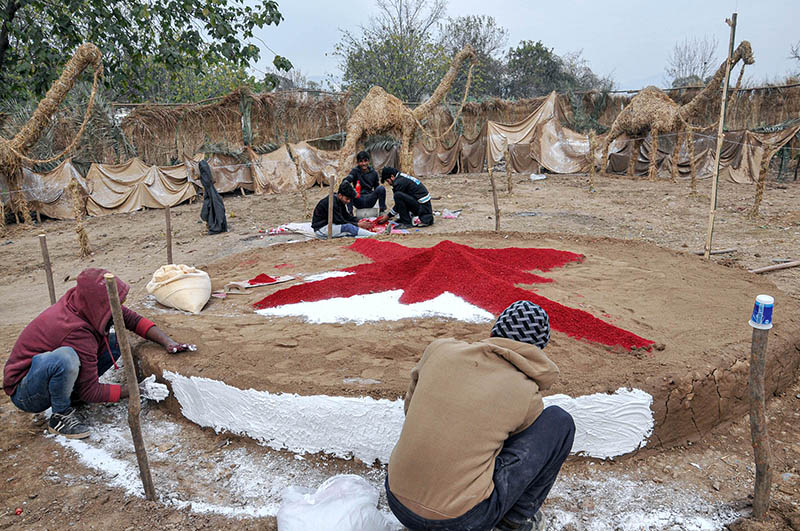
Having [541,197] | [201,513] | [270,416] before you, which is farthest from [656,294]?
[541,197]

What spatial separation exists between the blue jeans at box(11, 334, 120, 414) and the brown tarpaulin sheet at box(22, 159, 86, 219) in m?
10.4

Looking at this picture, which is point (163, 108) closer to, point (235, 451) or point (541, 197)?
point (541, 197)

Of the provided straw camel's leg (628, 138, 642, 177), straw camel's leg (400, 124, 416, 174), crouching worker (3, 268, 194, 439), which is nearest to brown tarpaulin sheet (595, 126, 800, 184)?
straw camel's leg (628, 138, 642, 177)

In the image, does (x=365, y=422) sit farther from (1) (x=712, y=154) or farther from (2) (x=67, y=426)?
(1) (x=712, y=154)

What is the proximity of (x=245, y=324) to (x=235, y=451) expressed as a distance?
45.2 inches

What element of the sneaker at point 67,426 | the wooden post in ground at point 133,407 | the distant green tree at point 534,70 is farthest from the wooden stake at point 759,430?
the distant green tree at point 534,70

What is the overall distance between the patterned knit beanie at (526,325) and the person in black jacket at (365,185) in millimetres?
6433

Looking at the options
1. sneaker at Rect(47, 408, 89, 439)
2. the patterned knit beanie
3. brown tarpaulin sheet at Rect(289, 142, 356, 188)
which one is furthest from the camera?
brown tarpaulin sheet at Rect(289, 142, 356, 188)

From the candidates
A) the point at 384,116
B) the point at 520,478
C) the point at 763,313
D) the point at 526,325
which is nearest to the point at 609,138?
the point at 384,116

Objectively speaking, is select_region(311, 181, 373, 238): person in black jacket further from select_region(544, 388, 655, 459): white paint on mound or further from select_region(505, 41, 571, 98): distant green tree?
select_region(505, 41, 571, 98): distant green tree

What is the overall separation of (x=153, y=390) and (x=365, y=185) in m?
5.92

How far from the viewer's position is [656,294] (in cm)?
362

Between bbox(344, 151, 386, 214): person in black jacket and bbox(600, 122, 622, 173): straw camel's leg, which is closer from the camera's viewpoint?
bbox(344, 151, 386, 214): person in black jacket

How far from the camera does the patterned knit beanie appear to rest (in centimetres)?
161
